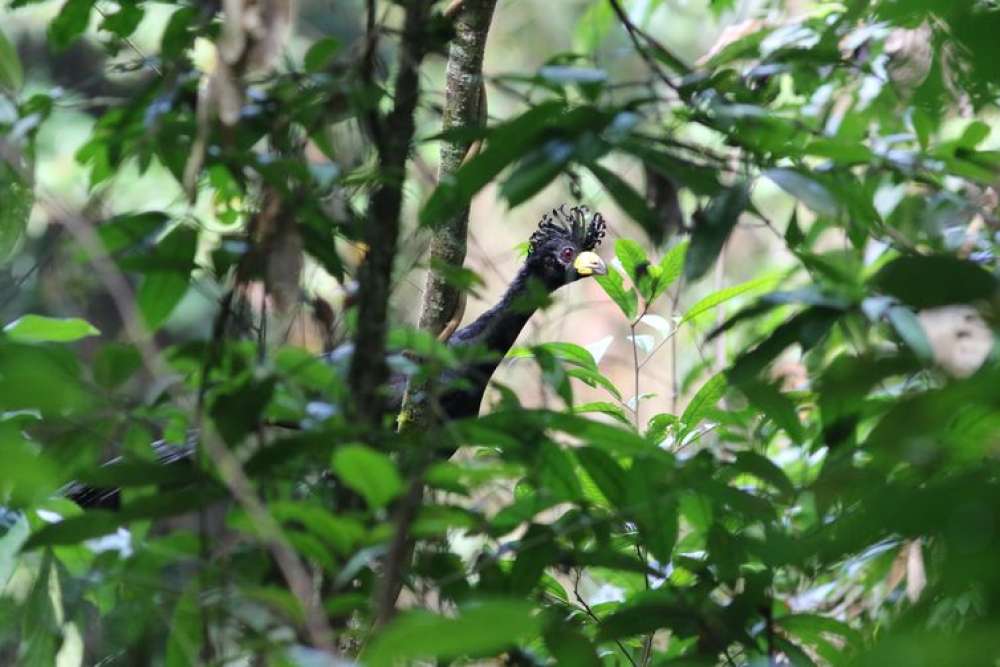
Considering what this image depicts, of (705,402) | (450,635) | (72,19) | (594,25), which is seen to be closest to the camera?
(450,635)

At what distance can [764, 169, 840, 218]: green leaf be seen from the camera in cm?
99

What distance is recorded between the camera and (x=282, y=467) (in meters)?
0.94

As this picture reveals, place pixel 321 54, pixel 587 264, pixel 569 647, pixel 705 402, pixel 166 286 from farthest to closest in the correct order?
pixel 587 264
pixel 705 402
pixel 321 54
pixel 166 286
pixel 569 647

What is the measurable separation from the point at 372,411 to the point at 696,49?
641 cm

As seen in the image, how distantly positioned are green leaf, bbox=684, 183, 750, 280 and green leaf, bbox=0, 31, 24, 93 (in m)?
0.77

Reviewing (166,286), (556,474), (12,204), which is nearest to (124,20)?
(12,204)

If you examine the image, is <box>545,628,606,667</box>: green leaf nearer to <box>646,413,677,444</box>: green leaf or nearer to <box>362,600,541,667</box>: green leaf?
<box>362,600,541,667</box>: green leaf

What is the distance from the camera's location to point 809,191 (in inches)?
38.9

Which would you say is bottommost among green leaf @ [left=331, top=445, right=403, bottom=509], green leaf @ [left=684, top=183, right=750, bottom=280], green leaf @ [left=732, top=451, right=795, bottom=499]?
green leaf @ [left=331, top=445, right=403, bottom=509]

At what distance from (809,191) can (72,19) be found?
82 centimetres

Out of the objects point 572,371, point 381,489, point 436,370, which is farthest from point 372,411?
point 572,371

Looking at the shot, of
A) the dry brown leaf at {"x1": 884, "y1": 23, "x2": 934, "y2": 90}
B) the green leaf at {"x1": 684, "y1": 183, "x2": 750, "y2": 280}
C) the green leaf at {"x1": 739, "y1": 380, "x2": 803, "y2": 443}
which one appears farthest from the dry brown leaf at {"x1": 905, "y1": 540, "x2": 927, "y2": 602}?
the green leaf at {"x1": 684, "y1": 183, "x2": 750, "y2": 280}

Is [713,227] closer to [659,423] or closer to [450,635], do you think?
[450,635]

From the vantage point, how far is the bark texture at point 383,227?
991 mm
